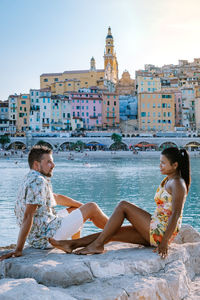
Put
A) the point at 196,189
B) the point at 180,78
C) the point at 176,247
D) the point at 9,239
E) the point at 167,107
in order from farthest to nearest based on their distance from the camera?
the point at 180,78 → the point at 167,107 → the point at 196,189 → the point at 9,239 → the point at 176,247

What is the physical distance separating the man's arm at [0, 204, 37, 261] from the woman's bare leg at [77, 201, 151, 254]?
0.57 m

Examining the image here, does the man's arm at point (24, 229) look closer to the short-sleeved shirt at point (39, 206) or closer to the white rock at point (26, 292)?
the short-sleeved shirt at point (39, 206)

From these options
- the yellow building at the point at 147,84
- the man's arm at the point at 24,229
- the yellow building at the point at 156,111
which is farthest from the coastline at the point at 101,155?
the man's arm at the point at 24,229

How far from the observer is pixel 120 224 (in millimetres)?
3848

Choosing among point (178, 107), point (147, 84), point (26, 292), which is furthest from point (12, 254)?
point (147, 84)

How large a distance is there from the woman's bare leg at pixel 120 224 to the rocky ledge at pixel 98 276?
14cm

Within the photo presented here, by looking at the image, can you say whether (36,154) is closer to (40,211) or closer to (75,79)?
(40,211)

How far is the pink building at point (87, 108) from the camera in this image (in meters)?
71.9

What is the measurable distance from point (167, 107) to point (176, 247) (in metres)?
70.2

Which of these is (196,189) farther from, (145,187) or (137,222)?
(137,222)

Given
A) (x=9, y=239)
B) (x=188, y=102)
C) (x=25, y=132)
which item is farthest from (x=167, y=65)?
(x=9, y=239)

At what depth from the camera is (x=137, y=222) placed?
3.88 meters

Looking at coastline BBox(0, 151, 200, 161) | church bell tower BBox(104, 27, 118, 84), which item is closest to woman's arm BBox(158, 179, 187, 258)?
coastline BBox(0, 151, 200, 161)

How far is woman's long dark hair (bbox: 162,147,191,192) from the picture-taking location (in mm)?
3889
